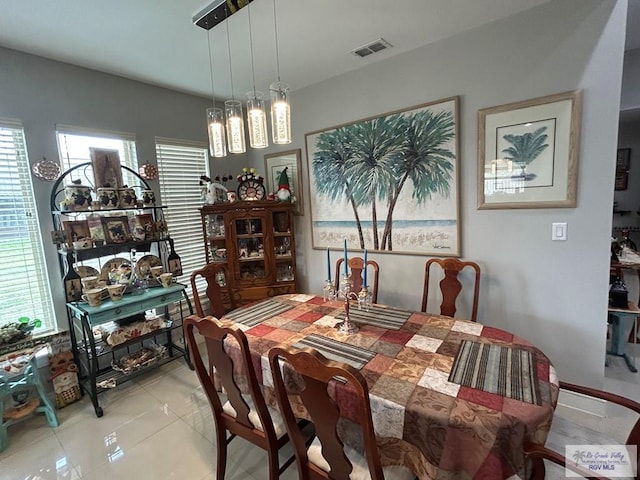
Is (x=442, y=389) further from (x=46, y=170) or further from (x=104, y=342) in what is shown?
(x=46, y=170)

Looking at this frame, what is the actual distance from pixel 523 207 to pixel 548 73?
34.4 inches

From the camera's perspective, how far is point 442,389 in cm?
114

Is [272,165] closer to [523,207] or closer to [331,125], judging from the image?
[331,125]

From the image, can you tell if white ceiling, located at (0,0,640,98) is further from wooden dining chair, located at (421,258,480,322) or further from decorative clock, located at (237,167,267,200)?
wooden dining chair, located at (421,258,480,322)

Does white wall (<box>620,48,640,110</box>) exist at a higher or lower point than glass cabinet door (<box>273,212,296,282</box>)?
higher

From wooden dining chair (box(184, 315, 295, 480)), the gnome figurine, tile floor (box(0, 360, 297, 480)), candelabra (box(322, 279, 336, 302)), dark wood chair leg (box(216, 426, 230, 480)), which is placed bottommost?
tile floor (box(0, 360, 297, 480))

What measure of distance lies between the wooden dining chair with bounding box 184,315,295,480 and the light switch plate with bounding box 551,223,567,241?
82.1 inches

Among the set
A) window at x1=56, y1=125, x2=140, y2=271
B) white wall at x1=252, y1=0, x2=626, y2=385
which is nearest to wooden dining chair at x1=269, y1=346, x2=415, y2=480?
white wall at x1=252, y1=0, x2=626, y2=385

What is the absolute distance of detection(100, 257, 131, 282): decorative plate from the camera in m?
2.56

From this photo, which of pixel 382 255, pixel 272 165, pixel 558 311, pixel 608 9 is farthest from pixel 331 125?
pixel 558 311

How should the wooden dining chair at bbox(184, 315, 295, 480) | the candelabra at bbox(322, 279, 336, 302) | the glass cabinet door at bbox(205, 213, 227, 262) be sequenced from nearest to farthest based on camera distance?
1. the wooden dining chair at bbox(184, 315, 295, 480)
2. the candelabra at bbox(322, 279, 336, 302)
3. the glass cabinet door at bbox(205, 213, 227, 262)

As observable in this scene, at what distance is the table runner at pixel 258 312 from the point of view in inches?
76.8

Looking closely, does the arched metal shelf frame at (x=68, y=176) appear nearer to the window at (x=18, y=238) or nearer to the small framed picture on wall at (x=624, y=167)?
the window at (x=18, y=238)

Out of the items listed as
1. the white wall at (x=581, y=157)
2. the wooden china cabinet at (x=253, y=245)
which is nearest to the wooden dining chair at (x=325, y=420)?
the white wall at (x=581, y=157)
